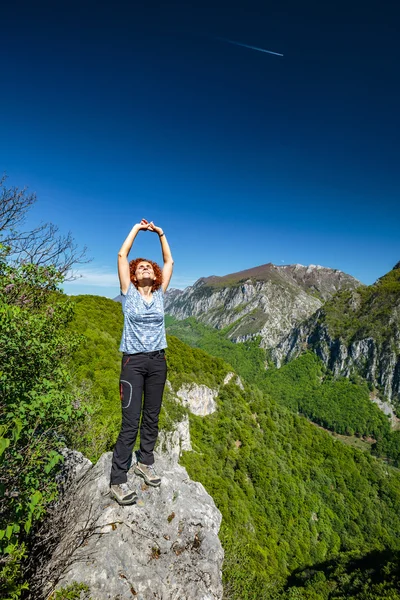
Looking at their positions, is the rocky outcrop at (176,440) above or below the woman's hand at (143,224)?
below

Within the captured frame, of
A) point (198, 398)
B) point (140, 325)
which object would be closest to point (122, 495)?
point (140, 325)

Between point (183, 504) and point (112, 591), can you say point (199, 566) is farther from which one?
point (112, 591)

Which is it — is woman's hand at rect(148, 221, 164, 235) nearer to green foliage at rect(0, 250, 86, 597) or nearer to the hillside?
green foliage at rect(0, 250, 86, 597)

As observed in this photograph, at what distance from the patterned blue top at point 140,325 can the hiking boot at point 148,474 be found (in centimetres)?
230

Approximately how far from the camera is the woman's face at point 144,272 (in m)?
5.11

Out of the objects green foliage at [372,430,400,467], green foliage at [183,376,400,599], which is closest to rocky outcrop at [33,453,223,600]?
green foliage at [183,376,400,599]

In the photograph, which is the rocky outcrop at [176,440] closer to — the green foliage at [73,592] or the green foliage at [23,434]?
the green foliage at [23,434]

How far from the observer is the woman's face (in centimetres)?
511

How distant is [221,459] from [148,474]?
65143mm

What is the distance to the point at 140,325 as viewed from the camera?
4.99 m

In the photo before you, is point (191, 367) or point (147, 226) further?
point (191, 367)

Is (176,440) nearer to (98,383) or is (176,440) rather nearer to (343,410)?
(98,383)

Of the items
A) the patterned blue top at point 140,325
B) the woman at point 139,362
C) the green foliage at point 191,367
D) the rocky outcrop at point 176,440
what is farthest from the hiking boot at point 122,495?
the green foliage at point 191,367

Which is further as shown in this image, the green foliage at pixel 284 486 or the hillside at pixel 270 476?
the green foliage at pixel 284 486
